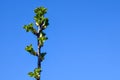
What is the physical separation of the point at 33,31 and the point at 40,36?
37.1 inches

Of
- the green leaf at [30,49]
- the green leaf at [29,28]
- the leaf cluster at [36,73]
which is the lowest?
the leaf cluster at [36,73]

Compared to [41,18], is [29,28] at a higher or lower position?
lower

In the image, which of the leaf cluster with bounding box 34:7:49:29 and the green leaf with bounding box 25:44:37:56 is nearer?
the green leaf with bounding box 25:44:37:56

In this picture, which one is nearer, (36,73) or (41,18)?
(36,73)

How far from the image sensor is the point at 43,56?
39.3 m

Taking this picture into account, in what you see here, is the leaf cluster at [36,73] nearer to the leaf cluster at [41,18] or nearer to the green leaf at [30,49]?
the green leaf at [30,49]

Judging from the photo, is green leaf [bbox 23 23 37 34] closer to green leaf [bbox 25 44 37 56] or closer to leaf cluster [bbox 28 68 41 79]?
green leaf [bbox 25 44 37 56]

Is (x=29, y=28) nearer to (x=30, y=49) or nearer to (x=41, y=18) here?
(x=41, y=18)

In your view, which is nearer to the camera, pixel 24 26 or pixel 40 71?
pixel 40 71

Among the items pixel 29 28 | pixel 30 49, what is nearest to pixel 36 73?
pixel 30 49

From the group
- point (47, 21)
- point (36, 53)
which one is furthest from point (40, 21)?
point (36, 53)

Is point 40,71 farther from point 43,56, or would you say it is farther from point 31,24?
point 31,24

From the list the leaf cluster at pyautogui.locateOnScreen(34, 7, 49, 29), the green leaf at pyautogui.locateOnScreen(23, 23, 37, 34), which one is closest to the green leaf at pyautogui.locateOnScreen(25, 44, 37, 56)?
the green leaf at pyautogui.locateOnScreen(23, 23, 37, 34)

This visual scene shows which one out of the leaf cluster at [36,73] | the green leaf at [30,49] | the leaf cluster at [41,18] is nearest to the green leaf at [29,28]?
the leaf cluster at [41,18]
